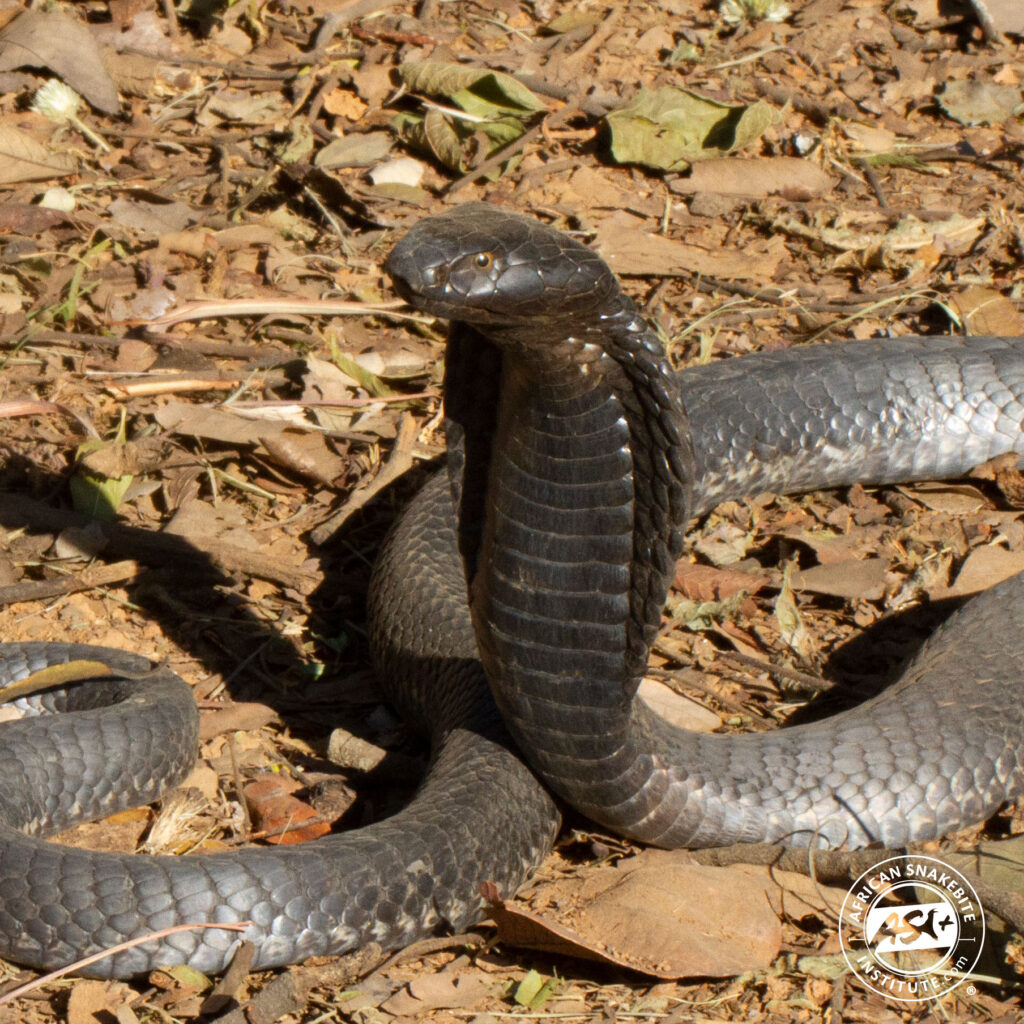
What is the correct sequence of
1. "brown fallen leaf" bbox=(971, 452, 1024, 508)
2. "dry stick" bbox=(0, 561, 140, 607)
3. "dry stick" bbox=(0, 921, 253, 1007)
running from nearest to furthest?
"dry stick" bbox=(0, 921, 253, 1007) → "dry stick" bbox=(0, 561, 140, 607) → "brown fallen leaf" bbox=(971, 452, 1024, 508)

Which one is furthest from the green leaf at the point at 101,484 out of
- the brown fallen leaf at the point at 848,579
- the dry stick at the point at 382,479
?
the brown fallen leaf at the point at 848,579

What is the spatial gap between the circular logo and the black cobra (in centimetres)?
45

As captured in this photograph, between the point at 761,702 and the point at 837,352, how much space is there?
6.96ft

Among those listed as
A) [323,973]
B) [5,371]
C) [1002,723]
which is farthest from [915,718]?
[5,371]

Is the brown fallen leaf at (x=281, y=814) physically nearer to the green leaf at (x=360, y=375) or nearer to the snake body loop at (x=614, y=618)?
the snake body loop at (x=614, y=618)

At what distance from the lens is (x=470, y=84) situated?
768cm

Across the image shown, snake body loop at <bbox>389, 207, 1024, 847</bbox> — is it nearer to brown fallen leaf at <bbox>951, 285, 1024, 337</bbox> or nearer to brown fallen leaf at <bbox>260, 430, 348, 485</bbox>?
brown fallen leaf at <bbox>260, 430, 348, 485</bbox>

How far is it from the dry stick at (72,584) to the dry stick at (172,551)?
0.09 meters

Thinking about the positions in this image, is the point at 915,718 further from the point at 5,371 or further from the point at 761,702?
the point at 5,371

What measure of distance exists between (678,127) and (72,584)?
14.9ft

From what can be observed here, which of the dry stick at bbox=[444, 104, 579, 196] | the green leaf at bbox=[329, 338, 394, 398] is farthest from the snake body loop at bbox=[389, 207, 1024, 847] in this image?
the dry stick at bbox=[444, 104, 579, 196]

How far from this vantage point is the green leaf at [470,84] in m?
7.64

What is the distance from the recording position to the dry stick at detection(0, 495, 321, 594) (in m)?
5.20

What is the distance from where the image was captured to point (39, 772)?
3893 millimetres
